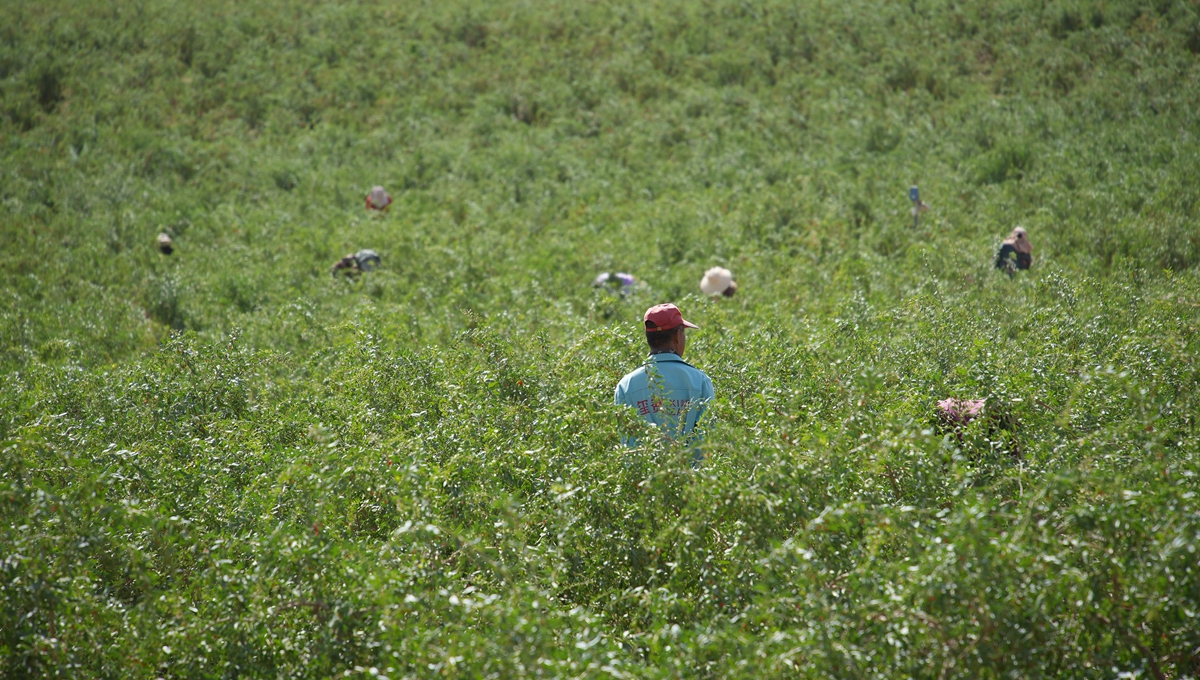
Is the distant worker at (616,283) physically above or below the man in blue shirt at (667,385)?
below

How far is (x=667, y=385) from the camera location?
4449mm

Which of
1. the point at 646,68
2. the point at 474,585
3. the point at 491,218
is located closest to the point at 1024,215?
the point at 491,218

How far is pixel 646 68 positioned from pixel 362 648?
819 inches

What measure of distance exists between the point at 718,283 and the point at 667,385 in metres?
5.50

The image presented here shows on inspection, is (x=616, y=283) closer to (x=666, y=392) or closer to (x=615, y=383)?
(x=615, y=383)

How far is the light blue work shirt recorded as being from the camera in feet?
13.8

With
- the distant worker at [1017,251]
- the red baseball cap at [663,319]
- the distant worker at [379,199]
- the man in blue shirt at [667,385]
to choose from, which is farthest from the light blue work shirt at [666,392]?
the distant worker at [379,199]

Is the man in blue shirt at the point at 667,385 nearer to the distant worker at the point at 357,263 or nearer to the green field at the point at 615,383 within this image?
the green field at the point at 615,383

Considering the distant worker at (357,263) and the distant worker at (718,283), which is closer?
the distant worker at (718,283)

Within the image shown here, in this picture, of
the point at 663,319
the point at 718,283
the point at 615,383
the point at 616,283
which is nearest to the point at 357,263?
the point at 616,283

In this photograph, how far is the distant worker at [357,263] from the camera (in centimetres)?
1120

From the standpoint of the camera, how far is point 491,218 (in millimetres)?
14492

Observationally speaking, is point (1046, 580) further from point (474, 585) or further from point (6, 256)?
point (6, 256)

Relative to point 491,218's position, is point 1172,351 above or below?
above
